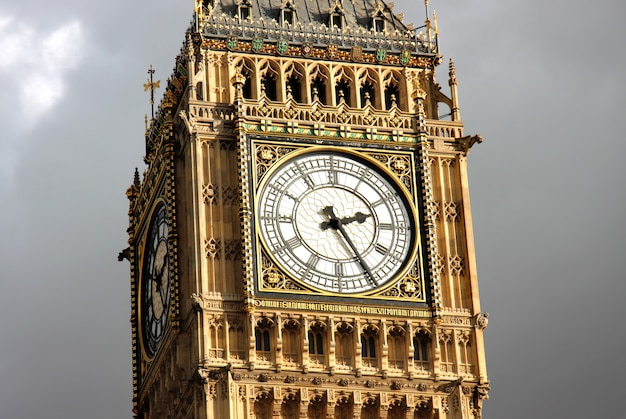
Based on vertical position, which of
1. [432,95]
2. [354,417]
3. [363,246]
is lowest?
[354,417]

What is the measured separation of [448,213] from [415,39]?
4.21 meters

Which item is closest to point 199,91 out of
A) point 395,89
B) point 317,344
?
point 395,89

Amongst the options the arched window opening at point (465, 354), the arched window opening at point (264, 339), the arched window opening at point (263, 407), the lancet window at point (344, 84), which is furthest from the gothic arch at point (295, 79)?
the arched window opening at point (263, 407)

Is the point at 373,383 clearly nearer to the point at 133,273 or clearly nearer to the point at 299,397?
the point at 299,397

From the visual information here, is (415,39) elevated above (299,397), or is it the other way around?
(415,39)

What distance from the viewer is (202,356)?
2037 inches

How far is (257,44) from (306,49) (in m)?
1.04

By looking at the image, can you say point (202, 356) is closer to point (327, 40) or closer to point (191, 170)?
point (191, 170)

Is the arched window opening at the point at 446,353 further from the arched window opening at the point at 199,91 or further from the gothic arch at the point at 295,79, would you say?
the arched window opening at the point at 199,91

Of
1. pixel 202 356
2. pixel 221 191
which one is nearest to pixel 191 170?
pixel 221 191

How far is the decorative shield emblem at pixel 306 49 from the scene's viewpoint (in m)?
56.0

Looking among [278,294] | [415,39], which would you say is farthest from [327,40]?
[278,294]

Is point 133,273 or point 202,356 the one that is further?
point 133,273

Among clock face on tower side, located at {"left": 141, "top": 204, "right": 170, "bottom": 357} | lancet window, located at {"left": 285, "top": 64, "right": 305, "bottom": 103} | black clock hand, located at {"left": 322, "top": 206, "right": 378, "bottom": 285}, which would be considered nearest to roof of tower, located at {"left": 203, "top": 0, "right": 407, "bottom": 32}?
lancet window, located at {"left": 285, "top": 64, "right": 305, "bottom": 103}
